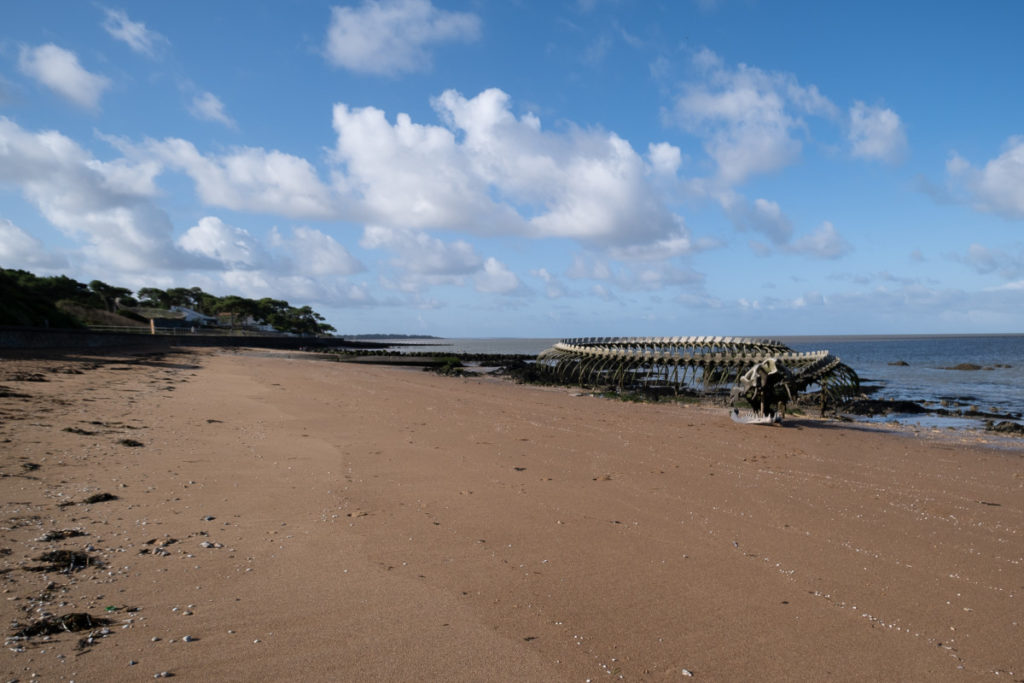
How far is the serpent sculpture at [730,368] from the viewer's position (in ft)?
42.4

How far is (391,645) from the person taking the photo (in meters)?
3.01

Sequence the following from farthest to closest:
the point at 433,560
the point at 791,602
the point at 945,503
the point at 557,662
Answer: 1. the point at 945,503
2. the point at 433,560
3. the point at 791,602
4. the point at 557,662

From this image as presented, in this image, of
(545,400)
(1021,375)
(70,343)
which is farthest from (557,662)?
(1021,375)

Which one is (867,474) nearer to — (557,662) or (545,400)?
(557,662)

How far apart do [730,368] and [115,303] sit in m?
83.1

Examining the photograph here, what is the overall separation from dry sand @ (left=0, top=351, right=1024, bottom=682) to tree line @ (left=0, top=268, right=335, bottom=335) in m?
37.8

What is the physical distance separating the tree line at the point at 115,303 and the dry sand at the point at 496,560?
37799mm

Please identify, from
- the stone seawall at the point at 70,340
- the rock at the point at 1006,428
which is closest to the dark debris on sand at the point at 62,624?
the rock at the point at 1006,428

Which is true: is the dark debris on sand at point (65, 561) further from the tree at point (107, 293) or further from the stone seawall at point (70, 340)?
the tree at point (107, 293)

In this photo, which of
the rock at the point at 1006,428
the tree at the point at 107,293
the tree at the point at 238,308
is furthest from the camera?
the tree at the point at 238,308

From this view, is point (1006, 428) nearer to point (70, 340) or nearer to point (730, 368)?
point (730, 368)

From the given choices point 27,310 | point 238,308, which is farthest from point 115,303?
point 27,310

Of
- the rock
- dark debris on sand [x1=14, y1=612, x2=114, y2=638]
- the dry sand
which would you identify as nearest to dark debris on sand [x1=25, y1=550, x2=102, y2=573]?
the dry sand

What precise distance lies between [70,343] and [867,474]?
3909 centimetres
